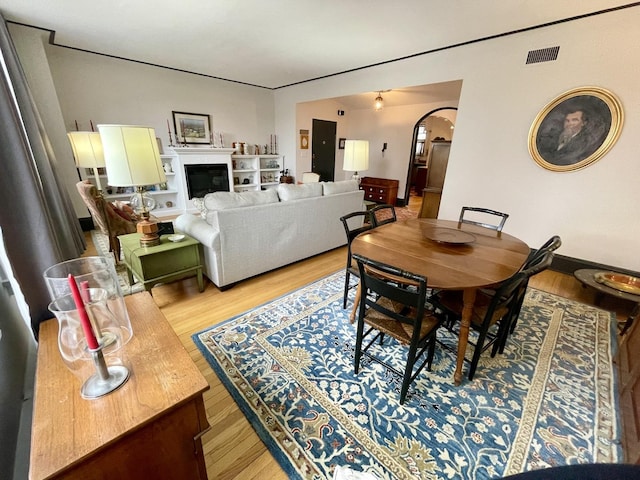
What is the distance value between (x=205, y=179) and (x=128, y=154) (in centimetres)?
419

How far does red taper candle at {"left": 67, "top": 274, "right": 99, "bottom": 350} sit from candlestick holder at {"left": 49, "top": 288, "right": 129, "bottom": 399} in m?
0.01

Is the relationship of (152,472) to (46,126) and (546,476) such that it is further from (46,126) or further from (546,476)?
(46,126)

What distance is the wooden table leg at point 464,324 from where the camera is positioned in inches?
57.9

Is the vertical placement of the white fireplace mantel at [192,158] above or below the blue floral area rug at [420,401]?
above

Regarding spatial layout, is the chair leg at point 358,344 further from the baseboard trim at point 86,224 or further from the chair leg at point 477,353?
the baseboard trim at point 86,224

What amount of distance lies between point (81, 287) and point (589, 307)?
3.77 meters

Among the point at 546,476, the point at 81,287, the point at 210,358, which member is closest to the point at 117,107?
the point at 210,358

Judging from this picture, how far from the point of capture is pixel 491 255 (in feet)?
5.79

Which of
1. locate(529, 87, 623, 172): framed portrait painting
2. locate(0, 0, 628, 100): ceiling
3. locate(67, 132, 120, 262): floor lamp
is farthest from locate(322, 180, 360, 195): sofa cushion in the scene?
locate(67, 132, 120, 262): floor lamp

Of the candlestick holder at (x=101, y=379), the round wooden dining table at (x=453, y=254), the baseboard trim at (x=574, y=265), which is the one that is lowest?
the baseboard trim at (x=574, y=265)

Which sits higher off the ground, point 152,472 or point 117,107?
point 117,107

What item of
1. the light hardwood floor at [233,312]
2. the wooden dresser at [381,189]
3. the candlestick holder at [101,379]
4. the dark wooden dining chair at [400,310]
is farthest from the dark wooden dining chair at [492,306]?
the wooden dresser at [381,189]

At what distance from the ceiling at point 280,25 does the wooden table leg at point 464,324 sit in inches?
112

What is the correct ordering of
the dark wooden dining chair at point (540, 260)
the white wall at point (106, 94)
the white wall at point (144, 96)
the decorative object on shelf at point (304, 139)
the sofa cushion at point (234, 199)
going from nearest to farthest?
the dark wooden dining chair at point (540, 260) < the sofa cushion at point (234, 199) < the white wall at point (106, 94) < the white wall at point (144, 96) < the decorative object on shelf at point (304, 139)
